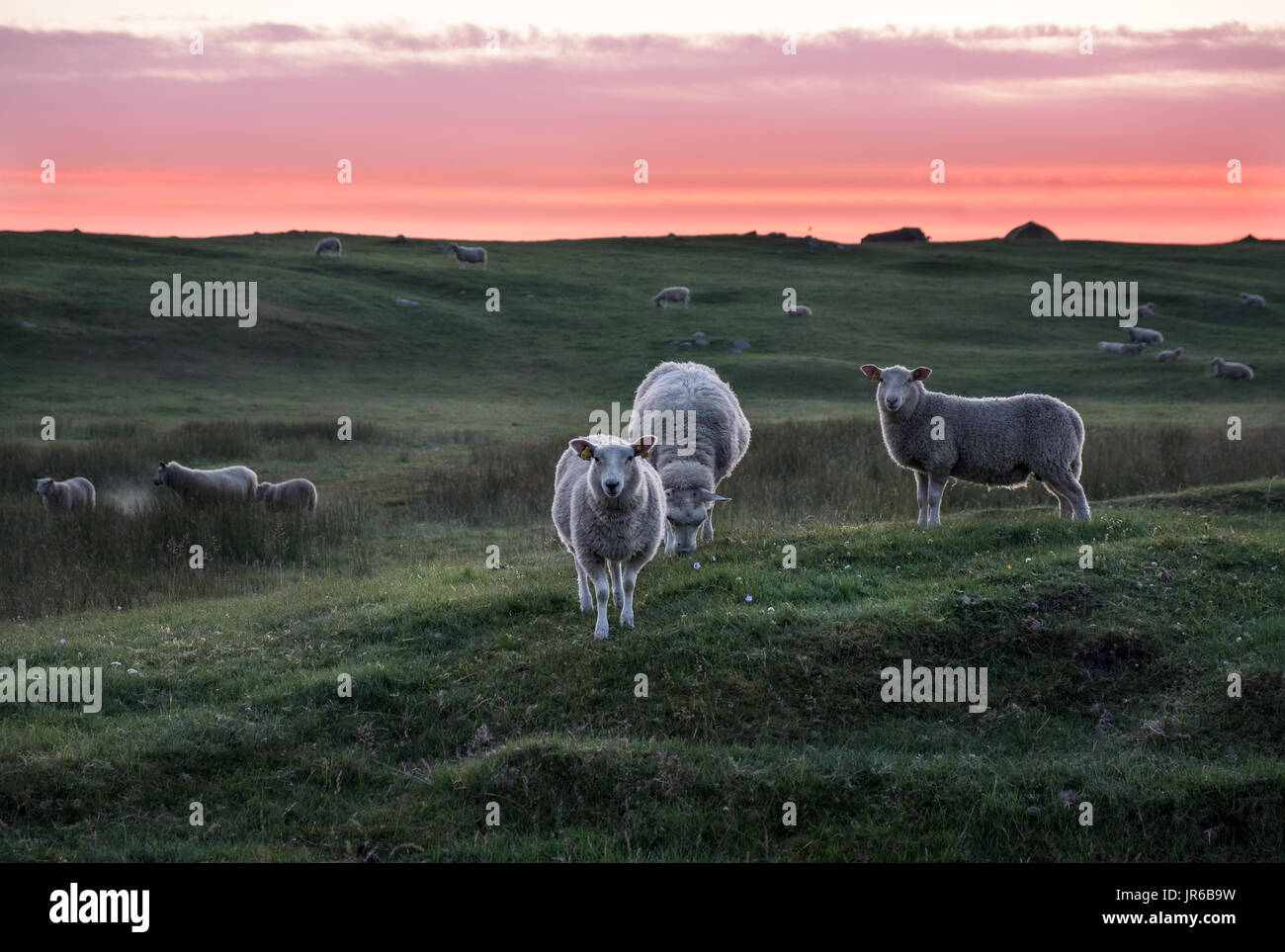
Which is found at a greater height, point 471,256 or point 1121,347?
point 471,256

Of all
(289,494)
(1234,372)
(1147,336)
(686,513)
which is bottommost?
(289,494)

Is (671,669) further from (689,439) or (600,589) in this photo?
(689,439)

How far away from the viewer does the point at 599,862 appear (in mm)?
7922

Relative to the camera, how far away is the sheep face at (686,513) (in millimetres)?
13039

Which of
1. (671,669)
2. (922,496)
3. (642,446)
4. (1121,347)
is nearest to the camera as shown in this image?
(671,669)

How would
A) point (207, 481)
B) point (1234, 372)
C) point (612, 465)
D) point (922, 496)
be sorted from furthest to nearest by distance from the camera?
point (1234, 372) < point (207, 481) < point (922, 496) < point (612, 465)

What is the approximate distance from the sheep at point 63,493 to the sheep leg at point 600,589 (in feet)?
44.4

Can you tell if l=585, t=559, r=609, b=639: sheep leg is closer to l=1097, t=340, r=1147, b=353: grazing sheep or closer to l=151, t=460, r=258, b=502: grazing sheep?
l=151, t=460, r=258, b=502: grazing sheep

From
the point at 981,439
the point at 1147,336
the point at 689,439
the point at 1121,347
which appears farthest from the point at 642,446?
the point at 1147,336

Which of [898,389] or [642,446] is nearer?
[642,446]

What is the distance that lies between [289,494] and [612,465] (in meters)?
13.1

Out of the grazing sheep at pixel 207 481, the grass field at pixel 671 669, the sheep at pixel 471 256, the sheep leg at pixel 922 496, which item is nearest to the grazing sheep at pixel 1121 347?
the grass field at pixel 671 669

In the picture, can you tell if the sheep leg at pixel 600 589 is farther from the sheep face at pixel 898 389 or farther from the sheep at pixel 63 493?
the sheep at pixel 63 493

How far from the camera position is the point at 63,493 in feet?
71.3
